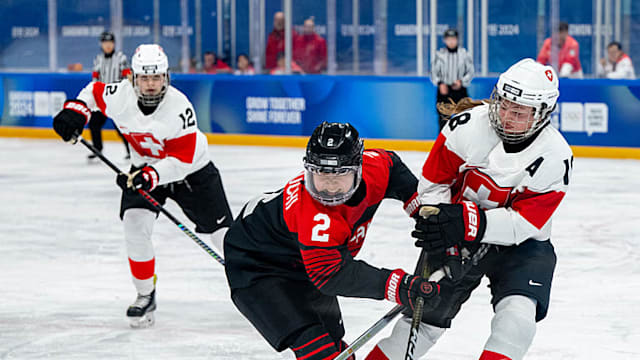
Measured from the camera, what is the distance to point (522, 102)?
2.42m

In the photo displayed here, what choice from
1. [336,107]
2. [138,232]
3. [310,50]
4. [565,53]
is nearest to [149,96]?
[138,232]

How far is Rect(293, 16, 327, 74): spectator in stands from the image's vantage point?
32.9 ft

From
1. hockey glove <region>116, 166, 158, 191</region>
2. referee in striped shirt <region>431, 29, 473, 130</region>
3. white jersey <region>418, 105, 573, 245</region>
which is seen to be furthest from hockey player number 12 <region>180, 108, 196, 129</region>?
referee in striped shirt <region>431, 29, 473, 130</region>

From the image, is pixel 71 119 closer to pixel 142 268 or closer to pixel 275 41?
pixel 142 268

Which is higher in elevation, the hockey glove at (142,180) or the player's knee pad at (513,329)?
the hockey glove at (142,180)

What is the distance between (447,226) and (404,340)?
394mm

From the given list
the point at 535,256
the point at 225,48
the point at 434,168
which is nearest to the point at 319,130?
the point at 434,168

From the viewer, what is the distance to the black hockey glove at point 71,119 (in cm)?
374

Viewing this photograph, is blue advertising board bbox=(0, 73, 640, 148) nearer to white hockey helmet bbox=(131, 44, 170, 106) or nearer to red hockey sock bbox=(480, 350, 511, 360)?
white hockey helmet bbox=(131, 44, 170, 106)

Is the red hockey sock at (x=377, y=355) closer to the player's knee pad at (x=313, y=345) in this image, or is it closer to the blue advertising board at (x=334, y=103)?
the player's knee pad at (x=313, y=345)

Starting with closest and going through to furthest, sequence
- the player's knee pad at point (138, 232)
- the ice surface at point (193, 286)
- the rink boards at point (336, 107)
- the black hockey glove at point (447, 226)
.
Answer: the black hockey glove at point (447, 226)
the ice surface at point (193, 286)
the player's knee pad at point (138, 232)
the rink boards at point (336, 107)

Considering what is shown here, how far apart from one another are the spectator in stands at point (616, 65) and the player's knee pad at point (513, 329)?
6.74m

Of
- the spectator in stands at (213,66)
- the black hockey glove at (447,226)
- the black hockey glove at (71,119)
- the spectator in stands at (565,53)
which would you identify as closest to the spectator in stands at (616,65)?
the spectator in stands at (565,53)

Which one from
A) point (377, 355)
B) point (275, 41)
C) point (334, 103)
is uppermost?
point (275, 41)
